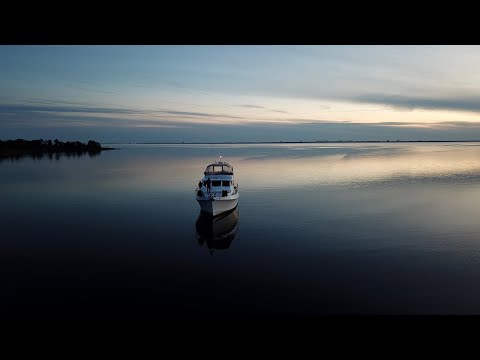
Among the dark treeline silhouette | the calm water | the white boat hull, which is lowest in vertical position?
the calm water

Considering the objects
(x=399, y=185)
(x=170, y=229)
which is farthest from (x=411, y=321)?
(x=399, y=185)

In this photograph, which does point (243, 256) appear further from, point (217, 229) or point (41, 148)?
point (41, 148)

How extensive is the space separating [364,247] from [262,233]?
19.2 ft

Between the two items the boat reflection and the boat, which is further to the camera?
the boat

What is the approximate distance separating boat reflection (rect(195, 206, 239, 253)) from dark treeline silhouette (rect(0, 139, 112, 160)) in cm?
9433

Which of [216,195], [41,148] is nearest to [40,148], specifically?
[41,148]

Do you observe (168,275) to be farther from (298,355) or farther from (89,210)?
(89,210)

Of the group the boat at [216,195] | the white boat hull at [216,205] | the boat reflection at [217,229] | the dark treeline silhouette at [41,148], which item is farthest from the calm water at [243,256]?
the dark treeline silhouette at [41,148]

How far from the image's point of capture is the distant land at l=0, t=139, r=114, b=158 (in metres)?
107

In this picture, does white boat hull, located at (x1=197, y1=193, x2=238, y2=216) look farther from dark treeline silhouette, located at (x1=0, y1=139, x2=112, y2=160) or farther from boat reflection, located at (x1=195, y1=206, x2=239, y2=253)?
dark treeline silhouette, located at (x1=0, y1=139, x2=112, y2=160)

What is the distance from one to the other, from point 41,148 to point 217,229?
120 m

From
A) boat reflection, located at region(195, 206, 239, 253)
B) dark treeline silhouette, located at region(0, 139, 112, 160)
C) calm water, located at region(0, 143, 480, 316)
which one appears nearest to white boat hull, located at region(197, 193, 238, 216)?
boat reflection, located at region(195, 206, 239, 253)

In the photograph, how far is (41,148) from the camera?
4675 inches
